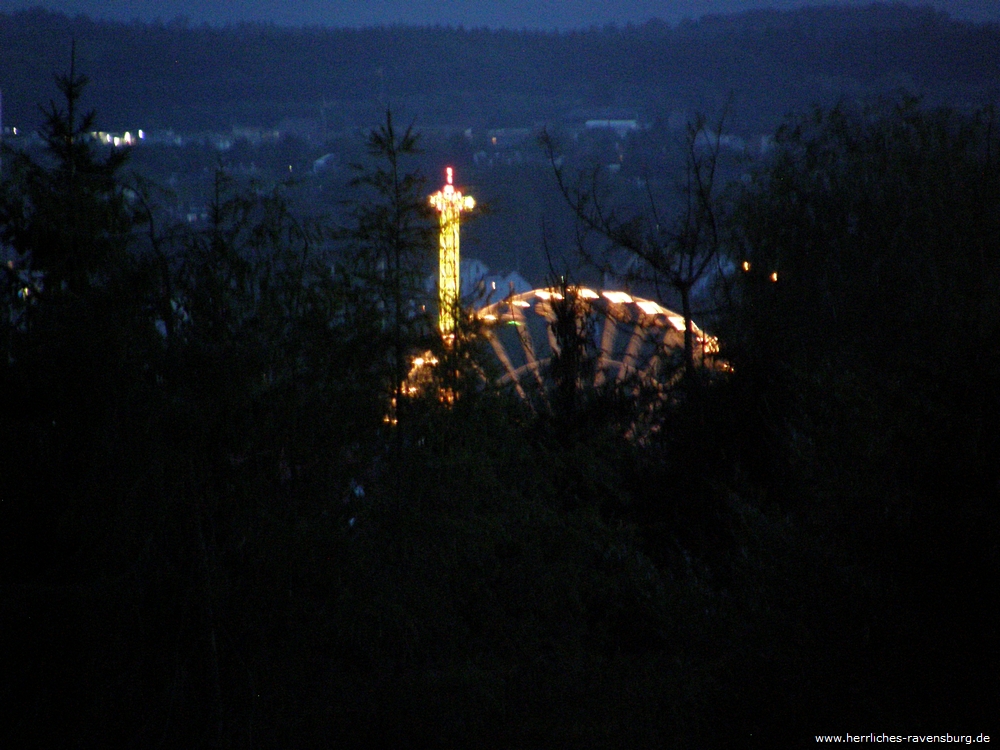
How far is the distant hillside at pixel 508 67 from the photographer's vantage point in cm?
1727

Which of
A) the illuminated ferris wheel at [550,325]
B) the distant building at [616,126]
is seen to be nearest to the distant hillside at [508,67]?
the distant building at [616,126]

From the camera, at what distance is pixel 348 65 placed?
96.0 ft

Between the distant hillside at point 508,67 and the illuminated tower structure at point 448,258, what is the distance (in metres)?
6.42

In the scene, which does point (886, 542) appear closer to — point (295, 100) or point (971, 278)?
point (971, 278)

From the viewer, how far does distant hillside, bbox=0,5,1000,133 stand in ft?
56.6

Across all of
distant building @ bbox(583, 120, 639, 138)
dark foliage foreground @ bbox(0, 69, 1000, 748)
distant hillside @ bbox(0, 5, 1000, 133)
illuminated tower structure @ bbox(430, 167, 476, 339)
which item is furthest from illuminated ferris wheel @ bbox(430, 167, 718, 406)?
distant building @ bbox(583, 120, 639, 138)

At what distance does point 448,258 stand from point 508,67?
28.5 m

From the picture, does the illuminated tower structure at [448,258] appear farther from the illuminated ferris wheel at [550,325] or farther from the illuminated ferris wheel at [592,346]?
the illuminated ferris wheel at [592,346]

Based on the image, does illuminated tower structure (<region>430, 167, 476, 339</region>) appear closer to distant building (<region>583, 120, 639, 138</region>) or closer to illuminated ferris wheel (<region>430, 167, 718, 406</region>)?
illuminated ferris wheel (<region>430, 167, 718, 406</region>)

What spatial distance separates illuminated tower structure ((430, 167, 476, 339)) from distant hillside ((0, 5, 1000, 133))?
642cm

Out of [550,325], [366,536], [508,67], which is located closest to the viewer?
[366,536]

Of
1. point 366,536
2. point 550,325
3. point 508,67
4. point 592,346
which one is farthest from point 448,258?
point 508,67

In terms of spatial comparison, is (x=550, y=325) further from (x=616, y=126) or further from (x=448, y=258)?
(x=616, y=126)

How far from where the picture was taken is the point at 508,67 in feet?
113
